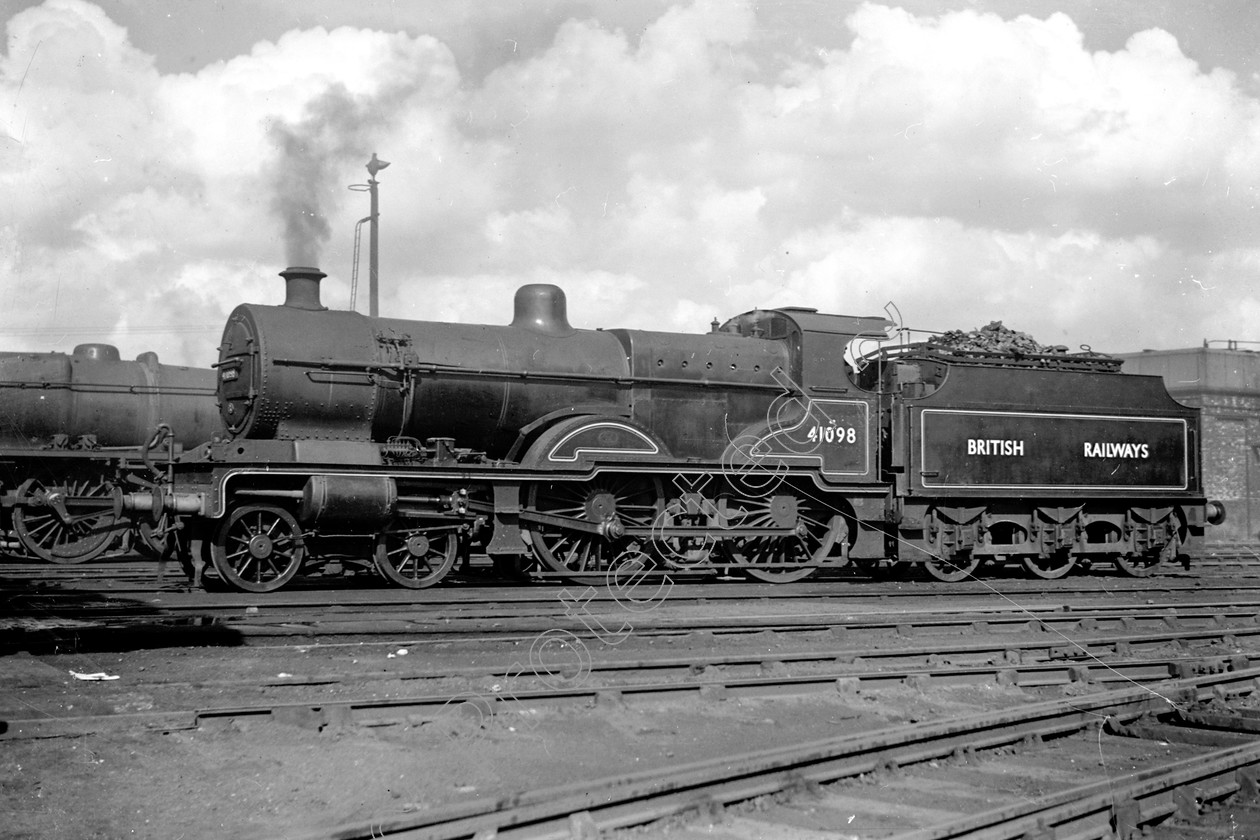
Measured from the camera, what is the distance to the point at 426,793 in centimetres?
554

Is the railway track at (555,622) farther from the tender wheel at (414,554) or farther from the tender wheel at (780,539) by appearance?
the tender wheel at (780,539)

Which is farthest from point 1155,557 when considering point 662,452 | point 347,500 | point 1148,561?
point 347,500

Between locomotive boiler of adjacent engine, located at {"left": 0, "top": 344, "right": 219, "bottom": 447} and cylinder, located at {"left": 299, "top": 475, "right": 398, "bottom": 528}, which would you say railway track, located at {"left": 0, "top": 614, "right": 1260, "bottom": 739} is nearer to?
cylinder, located at {"left": 299, "top": 475, "right": 398, "bottom": 528}

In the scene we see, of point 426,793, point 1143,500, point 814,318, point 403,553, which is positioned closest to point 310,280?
point 403,553

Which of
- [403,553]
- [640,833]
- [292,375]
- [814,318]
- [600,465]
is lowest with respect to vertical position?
[640,833]

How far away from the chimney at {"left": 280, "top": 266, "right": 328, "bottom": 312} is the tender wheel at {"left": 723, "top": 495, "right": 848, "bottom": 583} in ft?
17.7

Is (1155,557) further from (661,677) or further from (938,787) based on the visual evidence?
(938,787)

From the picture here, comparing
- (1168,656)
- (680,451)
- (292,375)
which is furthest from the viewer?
(680,451)

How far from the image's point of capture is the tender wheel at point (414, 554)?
1242 cm

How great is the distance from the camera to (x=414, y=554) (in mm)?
12523

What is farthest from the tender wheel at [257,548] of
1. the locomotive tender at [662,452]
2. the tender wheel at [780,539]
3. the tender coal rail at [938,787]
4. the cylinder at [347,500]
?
the tender coal rail at [938,787]

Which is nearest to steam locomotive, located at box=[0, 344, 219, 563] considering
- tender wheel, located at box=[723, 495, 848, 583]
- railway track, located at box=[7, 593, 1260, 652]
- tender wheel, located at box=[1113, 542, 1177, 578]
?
railway track, located at box=[7, 593, 1260, 652]

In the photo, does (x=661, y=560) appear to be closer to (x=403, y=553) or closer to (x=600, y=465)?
(x=600, y=465)

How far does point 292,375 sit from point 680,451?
458 cm
